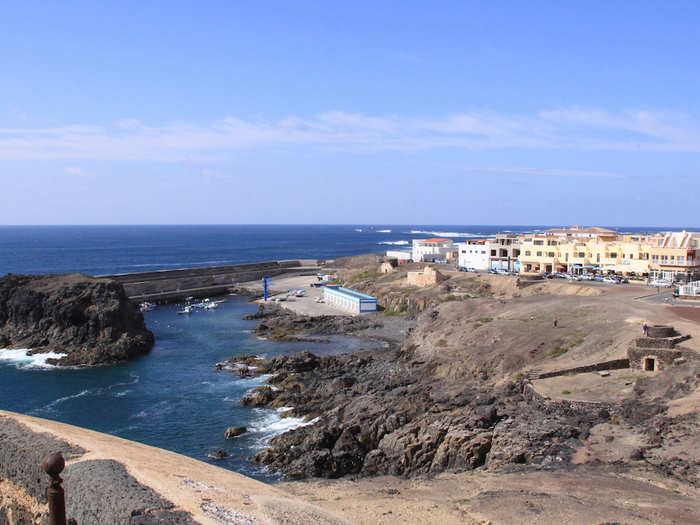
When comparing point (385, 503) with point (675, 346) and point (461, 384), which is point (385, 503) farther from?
point (675, 346)

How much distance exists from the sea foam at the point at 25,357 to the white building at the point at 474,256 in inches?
2289

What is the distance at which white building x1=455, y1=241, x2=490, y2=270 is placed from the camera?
8542cm

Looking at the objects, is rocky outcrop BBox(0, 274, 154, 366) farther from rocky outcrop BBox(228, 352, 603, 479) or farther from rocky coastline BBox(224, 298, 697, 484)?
rocky outcrop BBox(228, 352, 603, 479)

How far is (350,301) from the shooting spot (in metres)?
73.9

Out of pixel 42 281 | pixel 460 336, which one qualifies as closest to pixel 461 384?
pixel 460 336

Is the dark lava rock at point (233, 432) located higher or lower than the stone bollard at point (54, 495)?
lower

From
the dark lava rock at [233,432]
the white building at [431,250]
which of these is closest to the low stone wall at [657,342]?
the dark lava rock at [233,432]

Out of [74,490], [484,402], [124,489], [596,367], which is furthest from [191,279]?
[124,489]

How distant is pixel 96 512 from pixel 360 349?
136 ft

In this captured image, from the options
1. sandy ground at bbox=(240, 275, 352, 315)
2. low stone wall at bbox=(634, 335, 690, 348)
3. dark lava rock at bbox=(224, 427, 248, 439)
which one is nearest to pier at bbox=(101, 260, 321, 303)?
sandy ground at bbox=(240, 275, 352, 315)

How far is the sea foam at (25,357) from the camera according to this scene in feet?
164

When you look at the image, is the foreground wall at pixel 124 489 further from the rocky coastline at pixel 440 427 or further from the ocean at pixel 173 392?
the ocean at pixel 173 392

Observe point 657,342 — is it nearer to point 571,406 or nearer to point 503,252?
point 571,406

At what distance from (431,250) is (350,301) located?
3715cm
